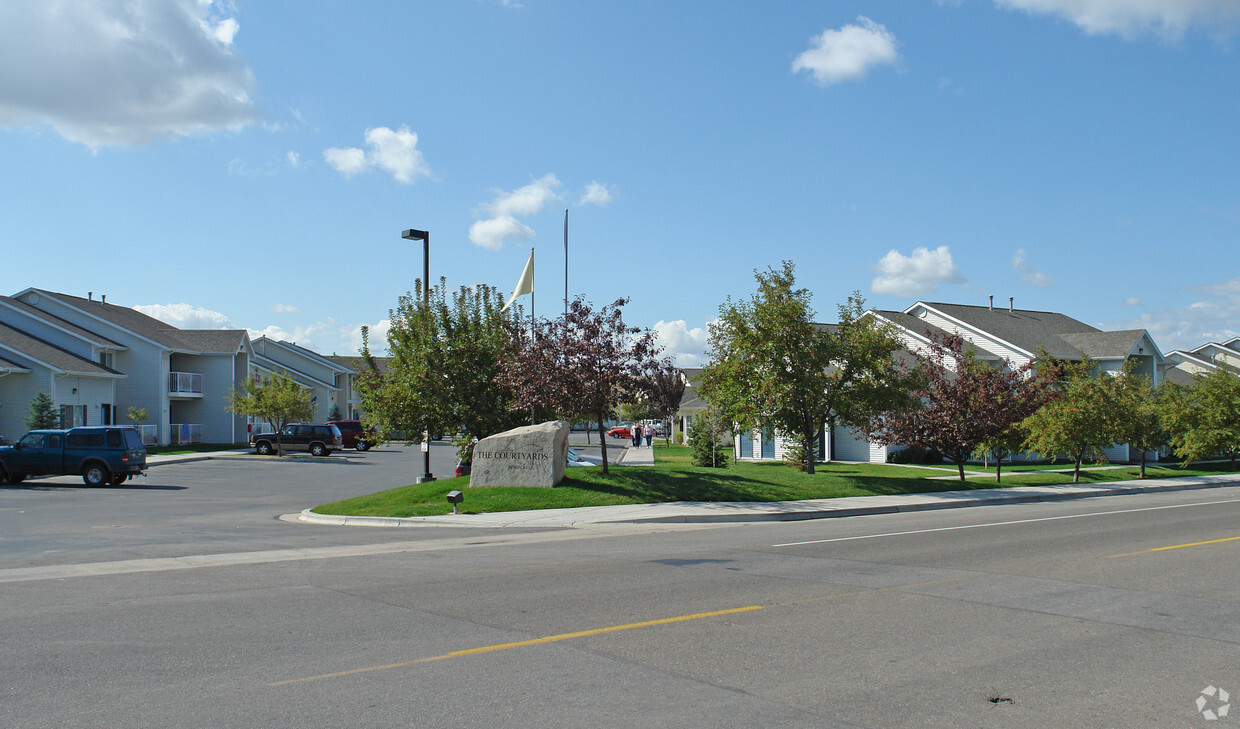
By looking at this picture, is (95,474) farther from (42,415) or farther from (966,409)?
(966,409)

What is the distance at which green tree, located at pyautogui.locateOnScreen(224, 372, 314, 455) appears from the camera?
4362 cm

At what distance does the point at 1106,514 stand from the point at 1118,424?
1246cm

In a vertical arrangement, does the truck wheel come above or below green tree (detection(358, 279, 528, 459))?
below

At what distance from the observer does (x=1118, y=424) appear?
95.5ft

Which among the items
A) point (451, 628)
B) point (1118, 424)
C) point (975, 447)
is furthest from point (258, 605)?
point (1118, 424)

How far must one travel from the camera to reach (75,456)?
27.3 m

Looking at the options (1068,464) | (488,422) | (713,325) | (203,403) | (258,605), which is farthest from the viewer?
(203,403)

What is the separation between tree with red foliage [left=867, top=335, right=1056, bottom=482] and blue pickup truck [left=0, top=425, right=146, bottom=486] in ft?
77.0

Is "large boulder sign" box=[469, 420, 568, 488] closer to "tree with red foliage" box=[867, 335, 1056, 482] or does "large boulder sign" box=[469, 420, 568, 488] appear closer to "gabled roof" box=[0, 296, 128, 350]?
Result: "tree with red foliage" box=[867, 335, 1056, 482]

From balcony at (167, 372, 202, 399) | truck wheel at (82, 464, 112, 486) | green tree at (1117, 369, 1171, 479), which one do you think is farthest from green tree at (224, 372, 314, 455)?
green tree at (1117, 369, 1171, 479)

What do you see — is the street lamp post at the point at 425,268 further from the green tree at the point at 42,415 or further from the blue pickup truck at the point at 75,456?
the green tree at the point at 42,415

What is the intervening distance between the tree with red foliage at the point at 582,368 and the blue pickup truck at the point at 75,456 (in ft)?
49.5

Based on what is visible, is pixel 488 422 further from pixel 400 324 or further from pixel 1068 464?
pixel 1068 464

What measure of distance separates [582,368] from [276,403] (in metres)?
28.7
